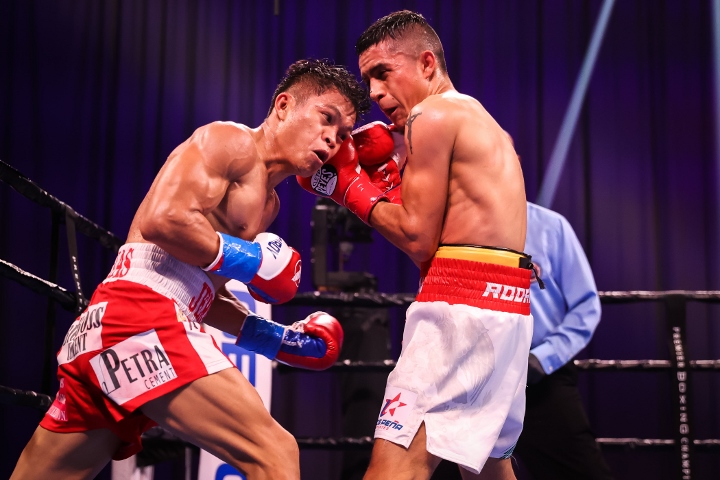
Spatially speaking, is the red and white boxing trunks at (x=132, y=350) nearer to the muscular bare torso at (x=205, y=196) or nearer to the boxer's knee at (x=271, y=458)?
the muscular bare torso at (x=205, y=196)

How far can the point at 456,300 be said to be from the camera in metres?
1.79

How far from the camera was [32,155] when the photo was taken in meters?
5.15

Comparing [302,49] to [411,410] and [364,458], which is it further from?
[411,410]

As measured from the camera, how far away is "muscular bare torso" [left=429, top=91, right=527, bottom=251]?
186 cm

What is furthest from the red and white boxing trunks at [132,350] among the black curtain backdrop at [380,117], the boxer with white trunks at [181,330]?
the black curtain backdrop at [380,117]

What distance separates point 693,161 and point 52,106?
4.18 m

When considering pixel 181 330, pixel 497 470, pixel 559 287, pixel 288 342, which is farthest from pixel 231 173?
pixel 559 287

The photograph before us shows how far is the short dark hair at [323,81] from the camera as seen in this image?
2279 millimetres

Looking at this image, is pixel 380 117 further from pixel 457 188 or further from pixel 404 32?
pixel 457 188

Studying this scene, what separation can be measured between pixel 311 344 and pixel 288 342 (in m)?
0.07

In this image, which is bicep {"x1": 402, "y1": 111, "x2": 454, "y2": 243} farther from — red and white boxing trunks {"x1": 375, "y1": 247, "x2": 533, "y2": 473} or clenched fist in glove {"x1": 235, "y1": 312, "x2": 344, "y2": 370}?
clenched fist in glove {"x1": 235, "y1": 312, "x2": 344, "y2": 370}

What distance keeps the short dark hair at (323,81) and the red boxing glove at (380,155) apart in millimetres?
70

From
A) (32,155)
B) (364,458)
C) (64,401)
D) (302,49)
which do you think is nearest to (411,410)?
(64,401)

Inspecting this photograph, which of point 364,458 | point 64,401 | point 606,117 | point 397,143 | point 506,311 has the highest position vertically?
point 606,117
